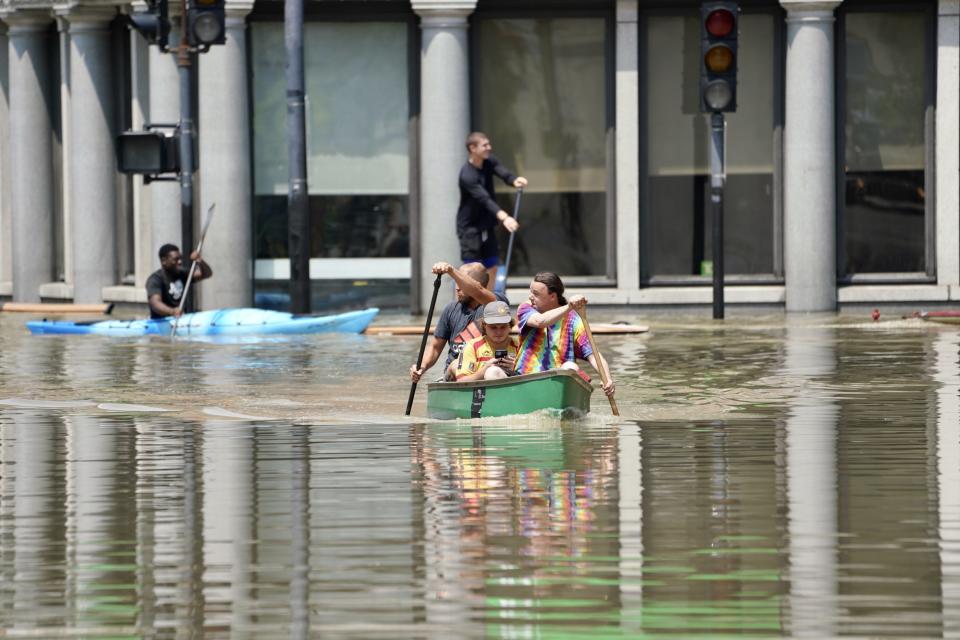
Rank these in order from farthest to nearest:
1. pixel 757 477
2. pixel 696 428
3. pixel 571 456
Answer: pixel 696 428 → pixel 571 456 → pixel 757 477

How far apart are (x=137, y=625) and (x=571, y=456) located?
5234 millimetres

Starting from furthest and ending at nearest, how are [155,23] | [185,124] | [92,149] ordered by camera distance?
[92,149] → [155,23] → [185,124]

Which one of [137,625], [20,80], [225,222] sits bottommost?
[137,625]

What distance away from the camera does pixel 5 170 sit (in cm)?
3378

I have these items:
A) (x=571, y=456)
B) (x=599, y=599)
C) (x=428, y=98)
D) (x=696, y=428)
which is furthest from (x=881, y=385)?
(x=428, y=98)

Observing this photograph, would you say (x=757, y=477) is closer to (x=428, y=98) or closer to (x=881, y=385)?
(x=881, y=385)

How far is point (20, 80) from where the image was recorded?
32.0 meters

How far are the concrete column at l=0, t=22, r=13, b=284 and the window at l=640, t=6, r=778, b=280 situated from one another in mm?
11076

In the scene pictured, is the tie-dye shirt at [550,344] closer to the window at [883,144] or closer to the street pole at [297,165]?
the street pole at [297,165]

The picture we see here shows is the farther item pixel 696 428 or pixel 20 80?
pixel 20 80

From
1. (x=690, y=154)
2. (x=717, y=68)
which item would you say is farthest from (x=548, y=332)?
(x=690, y=154)

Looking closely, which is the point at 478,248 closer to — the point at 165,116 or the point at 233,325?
the point at 233,325

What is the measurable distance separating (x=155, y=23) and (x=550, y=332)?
10492mm

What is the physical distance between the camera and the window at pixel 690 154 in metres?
27.3
